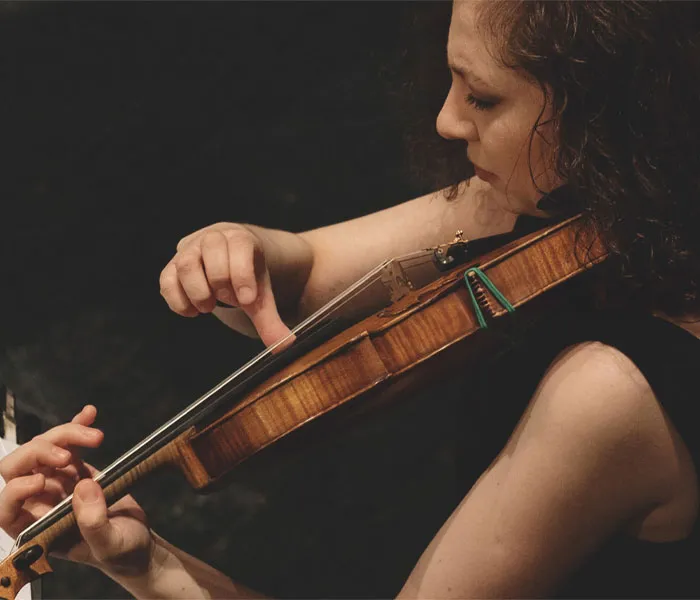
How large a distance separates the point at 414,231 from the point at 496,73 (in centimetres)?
37

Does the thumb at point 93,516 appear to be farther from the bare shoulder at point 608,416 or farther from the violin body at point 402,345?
the bare shoulder at point 608,416

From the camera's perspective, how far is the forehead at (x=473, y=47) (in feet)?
2.97

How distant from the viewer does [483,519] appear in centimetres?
91

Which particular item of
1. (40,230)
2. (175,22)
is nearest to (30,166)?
(40,230)

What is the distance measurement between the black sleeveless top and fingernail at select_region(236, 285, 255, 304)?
27cm

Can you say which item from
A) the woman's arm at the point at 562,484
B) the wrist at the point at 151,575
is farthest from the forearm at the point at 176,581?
the woman's arm at the point at 562,484

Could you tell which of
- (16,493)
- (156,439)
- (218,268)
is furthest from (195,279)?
(16,493)

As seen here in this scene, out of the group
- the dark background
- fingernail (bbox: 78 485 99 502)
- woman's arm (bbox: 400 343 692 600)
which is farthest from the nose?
Result: fingernail (bbox: 78 485 99 502)

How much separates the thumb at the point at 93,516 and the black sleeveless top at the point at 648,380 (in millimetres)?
382

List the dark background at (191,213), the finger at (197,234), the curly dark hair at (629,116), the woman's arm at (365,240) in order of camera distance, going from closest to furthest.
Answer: the curly dark hair at (629,116)
the finger at (197,234)
the woman's arm at (365,240)
the dark background at (191,213)

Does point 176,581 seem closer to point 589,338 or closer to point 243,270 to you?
point 243,270

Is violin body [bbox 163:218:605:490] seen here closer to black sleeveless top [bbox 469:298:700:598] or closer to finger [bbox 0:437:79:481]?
black sleeveless top [bbox 469:298:700:598]

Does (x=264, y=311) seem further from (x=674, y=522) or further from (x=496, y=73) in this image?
(x=674, y=522)

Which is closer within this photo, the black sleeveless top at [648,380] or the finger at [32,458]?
the black sleeveless top at [648,380]
